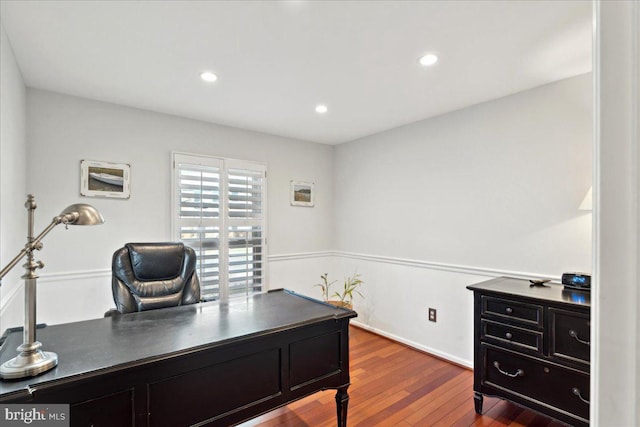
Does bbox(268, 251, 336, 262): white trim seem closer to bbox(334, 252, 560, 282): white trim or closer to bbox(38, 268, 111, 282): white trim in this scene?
bbox(334, 252, 560, 282): white trim

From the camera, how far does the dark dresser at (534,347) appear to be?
1.88 meters

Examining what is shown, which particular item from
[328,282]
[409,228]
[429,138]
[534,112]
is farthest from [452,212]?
[328,282]

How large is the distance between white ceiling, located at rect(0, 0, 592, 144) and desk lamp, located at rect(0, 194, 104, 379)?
117 centimetres

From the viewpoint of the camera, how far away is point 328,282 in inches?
178

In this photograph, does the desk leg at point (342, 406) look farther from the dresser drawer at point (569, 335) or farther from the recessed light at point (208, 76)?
the recessed light at point (208, 76)

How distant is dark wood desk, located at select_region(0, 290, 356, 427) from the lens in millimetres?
1201

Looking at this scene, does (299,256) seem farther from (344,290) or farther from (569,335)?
(569,335)

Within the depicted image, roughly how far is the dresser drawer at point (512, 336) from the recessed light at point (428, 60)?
6.30 ft

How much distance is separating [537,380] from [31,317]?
280 centimetres

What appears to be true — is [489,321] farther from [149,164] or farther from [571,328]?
[149,164]

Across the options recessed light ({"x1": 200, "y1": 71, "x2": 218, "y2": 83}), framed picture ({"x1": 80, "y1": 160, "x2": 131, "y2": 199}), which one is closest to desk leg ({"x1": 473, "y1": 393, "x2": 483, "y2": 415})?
recessed light ({"x1": 200, "y1": 71, "x2": 218, "y2": 83})

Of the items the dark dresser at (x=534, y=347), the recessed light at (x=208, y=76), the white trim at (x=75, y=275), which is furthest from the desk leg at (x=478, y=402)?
the white trim at (x=75, y=275)

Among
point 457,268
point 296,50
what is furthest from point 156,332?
point 457,268

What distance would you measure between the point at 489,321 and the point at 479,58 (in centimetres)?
188
